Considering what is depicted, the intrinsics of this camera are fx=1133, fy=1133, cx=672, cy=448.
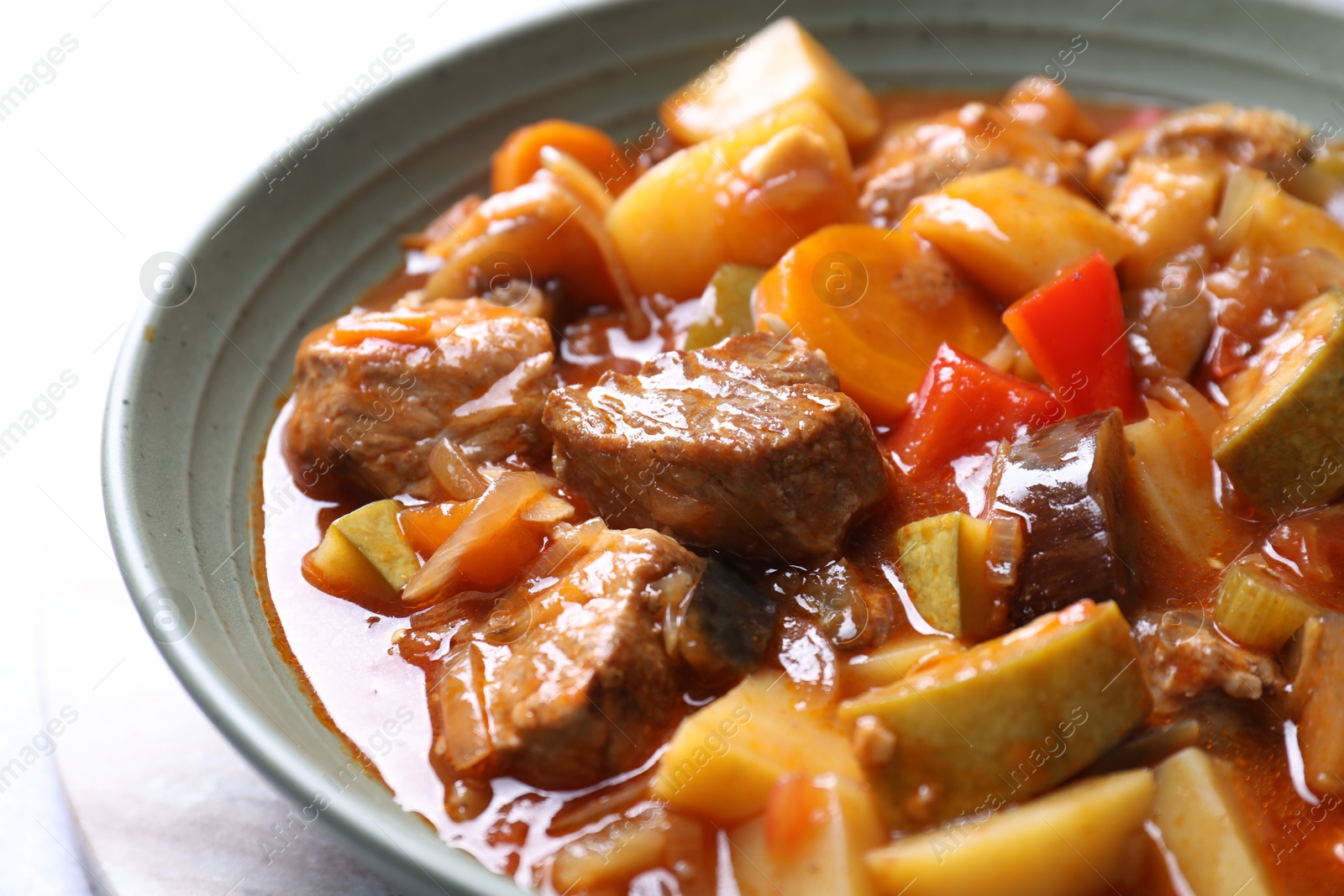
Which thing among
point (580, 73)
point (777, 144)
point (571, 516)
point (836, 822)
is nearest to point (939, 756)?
point (836, 822)

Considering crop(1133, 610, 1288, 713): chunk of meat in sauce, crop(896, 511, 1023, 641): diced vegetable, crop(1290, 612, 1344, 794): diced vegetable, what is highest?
crop(896, 511, 1023, 641): diced vegetable

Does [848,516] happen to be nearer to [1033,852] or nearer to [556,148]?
[1033,852]

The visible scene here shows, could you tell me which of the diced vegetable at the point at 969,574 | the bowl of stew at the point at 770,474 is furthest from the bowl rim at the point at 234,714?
the diced vegetable at the point at 969,574

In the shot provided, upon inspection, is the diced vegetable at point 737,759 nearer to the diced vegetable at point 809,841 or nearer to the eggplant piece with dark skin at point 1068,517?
the diced vegetable at point 809,841

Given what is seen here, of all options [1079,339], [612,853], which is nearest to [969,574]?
[1079,339]

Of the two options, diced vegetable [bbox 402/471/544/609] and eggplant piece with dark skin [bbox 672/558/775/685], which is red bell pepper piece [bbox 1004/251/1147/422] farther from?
diced vegetable [bbox 402/471/544/609]

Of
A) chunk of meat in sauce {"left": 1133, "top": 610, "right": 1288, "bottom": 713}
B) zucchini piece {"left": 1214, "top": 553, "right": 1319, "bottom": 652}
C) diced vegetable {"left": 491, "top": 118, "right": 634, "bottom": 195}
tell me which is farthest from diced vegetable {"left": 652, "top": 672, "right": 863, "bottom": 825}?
diced vegetable {"left": 491, "top": 118, "right": 634, "bottom": 195}
